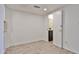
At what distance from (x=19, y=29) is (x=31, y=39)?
3.91 feet

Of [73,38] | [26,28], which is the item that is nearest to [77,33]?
[73,38]

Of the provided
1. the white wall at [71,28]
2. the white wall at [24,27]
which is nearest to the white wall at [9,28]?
the white wall at [24,27]

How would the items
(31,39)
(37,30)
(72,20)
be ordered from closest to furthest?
(72,20) → (31,39) → (37,30)

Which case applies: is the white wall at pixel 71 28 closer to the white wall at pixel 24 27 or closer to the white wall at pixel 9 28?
the white wall at pixel 24 27

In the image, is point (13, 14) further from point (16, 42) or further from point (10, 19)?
point (16, 42)

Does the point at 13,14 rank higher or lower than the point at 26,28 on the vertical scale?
higher

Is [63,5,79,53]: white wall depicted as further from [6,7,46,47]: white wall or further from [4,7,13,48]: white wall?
[4,7,13,48]: white wall

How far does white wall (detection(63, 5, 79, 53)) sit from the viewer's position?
315 cm

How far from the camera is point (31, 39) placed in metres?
5.52

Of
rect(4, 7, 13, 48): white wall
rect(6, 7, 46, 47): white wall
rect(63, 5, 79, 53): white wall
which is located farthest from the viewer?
rect(6, 7, 46, 47): white wall

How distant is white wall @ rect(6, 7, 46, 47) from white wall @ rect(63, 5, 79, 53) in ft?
7.93

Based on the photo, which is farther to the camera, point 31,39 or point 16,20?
point 31,39

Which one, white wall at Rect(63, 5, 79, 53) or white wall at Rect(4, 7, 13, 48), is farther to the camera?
white wall at Rect(4, 7, 13, 48)

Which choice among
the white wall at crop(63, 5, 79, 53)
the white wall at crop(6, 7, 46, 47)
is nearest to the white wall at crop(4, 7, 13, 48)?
the white wall at crop(6, 7, 46, 47)
